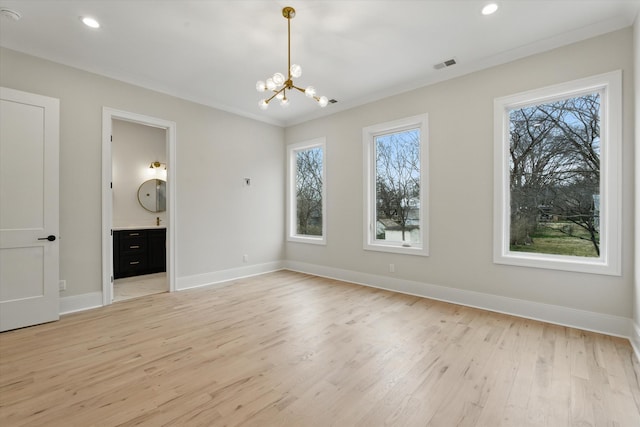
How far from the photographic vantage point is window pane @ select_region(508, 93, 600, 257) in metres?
3.08

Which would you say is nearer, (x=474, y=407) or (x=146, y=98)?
(x=474, y=407)

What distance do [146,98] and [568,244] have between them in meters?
5.73

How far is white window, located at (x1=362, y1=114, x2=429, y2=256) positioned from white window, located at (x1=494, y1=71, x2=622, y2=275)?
3.13 feet

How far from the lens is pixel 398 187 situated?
4.61 meters

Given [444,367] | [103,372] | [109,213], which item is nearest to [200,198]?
[109,213]

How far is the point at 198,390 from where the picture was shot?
2.02m

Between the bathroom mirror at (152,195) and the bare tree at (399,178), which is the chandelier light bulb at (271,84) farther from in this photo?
the bathroom mirror at (152,195)

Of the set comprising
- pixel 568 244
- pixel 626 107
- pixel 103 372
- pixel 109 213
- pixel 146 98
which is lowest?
pixel 103 372

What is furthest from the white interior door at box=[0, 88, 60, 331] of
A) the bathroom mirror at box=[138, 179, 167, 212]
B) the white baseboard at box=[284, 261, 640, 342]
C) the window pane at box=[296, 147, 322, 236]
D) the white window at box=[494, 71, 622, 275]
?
the white window at box=[494, 71, 622, 275]

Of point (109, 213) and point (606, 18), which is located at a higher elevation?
point (606, 18)

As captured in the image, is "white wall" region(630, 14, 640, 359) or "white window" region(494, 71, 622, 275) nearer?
"white wall" region(630, 14, 640, 359)

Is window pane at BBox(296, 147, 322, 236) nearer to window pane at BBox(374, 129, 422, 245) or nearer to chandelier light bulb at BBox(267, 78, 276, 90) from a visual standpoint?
window pane at BBox(374, 129, 422, 245)

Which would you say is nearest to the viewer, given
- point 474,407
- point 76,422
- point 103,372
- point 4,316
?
point 76,422

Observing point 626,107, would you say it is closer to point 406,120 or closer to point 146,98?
point 406,120
